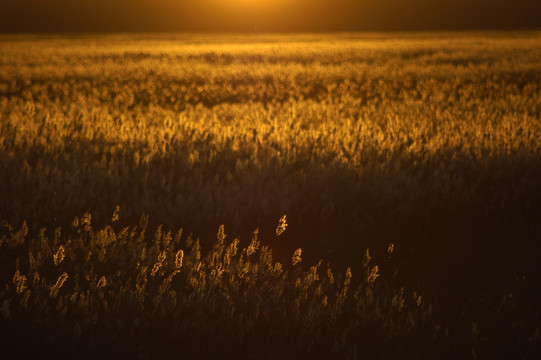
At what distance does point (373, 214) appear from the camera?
5020 millimetres

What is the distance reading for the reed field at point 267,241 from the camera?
3.11m

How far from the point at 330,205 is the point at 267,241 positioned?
0.69 m

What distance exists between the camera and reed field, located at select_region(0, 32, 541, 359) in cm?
311

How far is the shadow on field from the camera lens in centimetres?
436

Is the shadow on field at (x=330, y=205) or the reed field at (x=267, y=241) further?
the shadow on field at (x=330, y=205)

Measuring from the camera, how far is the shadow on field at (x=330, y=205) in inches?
172

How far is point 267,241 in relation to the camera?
4.61 m

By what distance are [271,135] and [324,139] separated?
1.85ft

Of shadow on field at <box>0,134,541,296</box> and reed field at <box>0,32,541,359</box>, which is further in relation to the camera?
shadow on field at <box>0,134,541,296</box>

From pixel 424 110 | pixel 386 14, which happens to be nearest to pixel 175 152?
pixel 424 110

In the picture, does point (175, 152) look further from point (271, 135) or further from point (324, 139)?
point (324, 139)

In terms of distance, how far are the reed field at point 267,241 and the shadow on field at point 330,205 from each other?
0.02 meters

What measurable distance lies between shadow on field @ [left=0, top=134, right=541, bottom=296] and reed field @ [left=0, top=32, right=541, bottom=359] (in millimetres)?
18

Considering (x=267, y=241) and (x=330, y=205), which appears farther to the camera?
(x=330, y=205)
